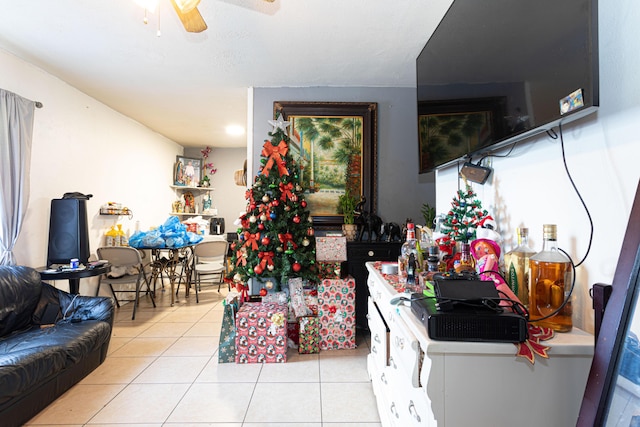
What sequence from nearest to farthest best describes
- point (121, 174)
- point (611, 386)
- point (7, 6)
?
point (611, 386)
point (7, 6)
point (121, 174)

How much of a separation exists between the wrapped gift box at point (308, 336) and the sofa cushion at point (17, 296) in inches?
81.7

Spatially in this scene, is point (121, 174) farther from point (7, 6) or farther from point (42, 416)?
point (42, 416)

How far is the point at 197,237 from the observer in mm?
4805

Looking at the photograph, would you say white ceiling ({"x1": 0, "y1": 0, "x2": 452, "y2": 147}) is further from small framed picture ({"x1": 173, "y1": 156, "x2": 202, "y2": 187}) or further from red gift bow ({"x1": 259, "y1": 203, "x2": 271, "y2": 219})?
small framed picture ({"x1": 173, "y1": 156, "x2": 202, "y2": 187})

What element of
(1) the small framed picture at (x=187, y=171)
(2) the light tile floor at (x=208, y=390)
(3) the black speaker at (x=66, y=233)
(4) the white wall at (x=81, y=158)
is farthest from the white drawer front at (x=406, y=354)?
(1) the small framed picture at (x=187, y=171)

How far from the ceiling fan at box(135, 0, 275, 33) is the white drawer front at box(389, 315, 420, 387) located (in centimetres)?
150

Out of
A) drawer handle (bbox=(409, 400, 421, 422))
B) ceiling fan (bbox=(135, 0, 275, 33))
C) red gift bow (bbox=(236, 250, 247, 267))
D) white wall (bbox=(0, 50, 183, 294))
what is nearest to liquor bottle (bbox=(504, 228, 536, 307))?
drawer handle (bbox=(409, 400, 421, 422))

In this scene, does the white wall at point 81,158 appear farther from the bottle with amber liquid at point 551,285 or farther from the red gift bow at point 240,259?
the bottle with amber liquid at point 551,285

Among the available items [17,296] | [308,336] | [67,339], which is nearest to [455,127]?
[308,336]

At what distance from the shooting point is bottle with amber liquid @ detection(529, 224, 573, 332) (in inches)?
36.8

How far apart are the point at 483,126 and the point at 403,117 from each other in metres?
2.13

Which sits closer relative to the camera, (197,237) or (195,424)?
(195,424)

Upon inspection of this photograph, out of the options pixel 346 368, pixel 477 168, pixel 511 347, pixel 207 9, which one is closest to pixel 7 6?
pixel 207 9

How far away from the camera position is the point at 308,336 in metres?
2.69
